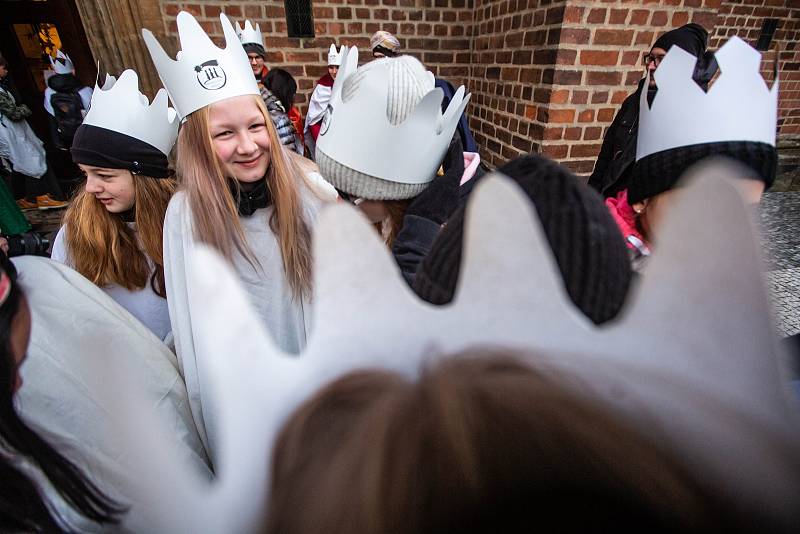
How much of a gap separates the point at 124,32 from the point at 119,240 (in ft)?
7.06

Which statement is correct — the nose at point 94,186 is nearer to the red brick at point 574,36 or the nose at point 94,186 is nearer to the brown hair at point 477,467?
the brown hair at point 477,467

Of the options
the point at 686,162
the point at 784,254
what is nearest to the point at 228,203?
the point at 686,162

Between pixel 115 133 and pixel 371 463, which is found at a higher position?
pixel 115 133

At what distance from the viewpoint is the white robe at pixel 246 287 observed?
1.13 m

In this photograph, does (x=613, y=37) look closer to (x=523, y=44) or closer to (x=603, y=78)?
(x=603, y=78)

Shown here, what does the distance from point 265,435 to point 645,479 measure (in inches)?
11.5

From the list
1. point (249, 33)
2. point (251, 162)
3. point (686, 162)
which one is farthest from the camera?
point (249, 33)

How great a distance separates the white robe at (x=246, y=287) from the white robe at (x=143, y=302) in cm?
22

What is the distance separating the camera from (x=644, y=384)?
0.29 m

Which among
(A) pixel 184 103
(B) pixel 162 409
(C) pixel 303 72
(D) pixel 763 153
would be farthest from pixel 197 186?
(C) pixel 303 72

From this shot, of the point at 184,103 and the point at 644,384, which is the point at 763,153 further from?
the point at 184,103

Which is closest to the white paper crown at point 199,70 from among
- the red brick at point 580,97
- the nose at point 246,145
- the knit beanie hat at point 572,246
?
the nose at point 246,145

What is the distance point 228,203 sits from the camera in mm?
1187

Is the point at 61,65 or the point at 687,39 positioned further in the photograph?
the point at 61,65
